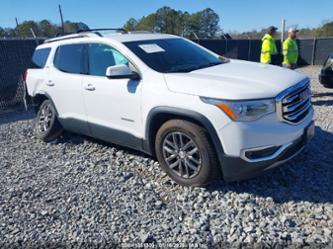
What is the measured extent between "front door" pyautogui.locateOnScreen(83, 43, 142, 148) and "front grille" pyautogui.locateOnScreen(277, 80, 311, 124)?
1627 mm

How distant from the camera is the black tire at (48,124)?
5.31m

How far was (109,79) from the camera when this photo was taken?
398 centimetres

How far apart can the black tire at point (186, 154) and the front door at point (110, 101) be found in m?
0.43

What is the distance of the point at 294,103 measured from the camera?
10.6ft

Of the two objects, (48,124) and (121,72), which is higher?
(121,72)

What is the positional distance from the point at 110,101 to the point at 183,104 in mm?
1226

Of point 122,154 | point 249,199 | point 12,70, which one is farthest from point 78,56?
point 12,70

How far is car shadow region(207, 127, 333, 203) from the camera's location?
331cm

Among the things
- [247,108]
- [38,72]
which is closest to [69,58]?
[38,72]

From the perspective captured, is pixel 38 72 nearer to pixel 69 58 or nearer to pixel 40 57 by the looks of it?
pixel 40 57

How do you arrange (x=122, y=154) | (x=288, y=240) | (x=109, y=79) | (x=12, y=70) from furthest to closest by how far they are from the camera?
(x=12, y=70) → (x=122, y=154) → (x=109, y=79) → (x=288, y=240)

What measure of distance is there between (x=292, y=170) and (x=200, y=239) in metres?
1.70

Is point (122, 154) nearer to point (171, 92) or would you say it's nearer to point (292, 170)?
point (171, 92)

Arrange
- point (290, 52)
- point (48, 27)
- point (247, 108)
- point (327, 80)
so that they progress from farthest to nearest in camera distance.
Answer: point (48, 27) < point (290, 52) < point (327, 80) < point (247, 108)
